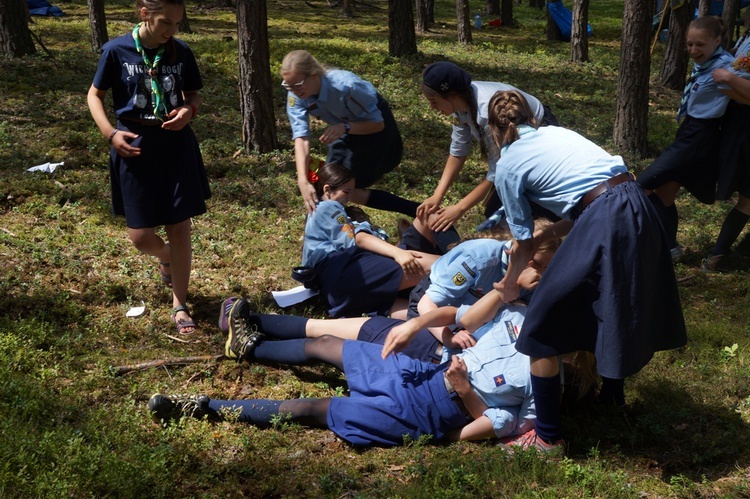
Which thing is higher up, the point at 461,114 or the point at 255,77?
the point at 255,77

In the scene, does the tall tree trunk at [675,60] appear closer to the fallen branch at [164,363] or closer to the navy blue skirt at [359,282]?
the navy blue skirt at [359,282]

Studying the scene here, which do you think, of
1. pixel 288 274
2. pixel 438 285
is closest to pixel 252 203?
pixel 288 274

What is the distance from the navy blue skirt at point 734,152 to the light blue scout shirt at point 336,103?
2.81 metres

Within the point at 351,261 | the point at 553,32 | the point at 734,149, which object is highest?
the point at 553,32

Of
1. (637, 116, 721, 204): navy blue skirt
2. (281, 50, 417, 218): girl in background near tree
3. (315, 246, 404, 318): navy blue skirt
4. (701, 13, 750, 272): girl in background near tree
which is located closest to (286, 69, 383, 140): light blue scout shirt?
(281, 50, 417, 218): girl in background near tree

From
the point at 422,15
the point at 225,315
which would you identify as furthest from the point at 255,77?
the point at 422,15

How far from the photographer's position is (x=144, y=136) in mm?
4430

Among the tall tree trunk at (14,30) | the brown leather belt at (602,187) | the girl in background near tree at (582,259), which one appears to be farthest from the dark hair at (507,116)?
the tall tree trunk at (14,30)

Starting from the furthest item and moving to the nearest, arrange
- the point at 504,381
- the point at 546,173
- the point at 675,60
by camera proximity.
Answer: the point at 675,60, the point at 504,381, the point at 546,173

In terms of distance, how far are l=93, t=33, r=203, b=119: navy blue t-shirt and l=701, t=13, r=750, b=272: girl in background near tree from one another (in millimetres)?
3917

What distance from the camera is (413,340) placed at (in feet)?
14.1

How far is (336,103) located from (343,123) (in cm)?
18

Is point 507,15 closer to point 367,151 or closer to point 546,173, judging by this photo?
point 367,151

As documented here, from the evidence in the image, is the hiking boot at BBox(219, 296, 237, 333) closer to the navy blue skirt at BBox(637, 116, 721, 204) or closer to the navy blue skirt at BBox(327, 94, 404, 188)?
the navy blue skirt at BBox(327, 94, 404, 188)
